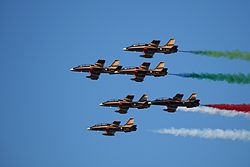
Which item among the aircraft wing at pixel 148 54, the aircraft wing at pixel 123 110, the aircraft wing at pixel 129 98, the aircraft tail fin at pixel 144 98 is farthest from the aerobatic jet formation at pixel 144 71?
the aircraft wing at pixel 123 110

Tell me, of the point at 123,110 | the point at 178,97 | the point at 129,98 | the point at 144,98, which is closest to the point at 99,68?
the point at 129,98

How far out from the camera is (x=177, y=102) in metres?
145

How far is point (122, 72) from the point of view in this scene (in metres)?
152

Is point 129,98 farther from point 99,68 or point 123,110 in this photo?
point 99,68

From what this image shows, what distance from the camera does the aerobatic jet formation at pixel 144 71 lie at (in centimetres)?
14749

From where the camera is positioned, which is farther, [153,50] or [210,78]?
[153,50]

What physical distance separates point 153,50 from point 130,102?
12737 mm

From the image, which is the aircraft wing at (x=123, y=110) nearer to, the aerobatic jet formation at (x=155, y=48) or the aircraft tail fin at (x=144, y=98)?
the aircraft tail fin at (x=144, y=98)

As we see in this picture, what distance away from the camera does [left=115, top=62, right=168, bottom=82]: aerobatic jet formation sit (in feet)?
484

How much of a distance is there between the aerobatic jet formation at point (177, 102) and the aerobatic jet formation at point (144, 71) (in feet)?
19.1

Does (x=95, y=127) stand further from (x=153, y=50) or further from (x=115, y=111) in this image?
(x=153, y=50)

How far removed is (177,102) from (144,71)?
10505mm

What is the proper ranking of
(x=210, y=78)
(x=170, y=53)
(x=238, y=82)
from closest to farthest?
(x=238, y=82) → (x=210, y=78) → (x=170, y=53)

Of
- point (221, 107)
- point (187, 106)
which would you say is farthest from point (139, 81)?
point (221, 107)
